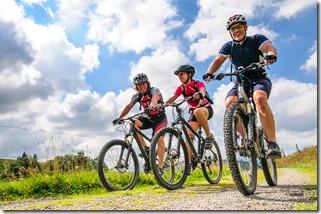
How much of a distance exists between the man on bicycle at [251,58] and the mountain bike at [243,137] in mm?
104

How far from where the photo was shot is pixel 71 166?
7715 mm

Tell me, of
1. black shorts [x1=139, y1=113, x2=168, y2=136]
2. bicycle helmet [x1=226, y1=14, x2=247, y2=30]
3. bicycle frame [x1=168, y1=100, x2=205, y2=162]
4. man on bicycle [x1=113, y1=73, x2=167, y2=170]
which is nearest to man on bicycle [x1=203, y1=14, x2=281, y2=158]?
bicycle helmet [x1=226, y1=14, x2=247, y2=30]

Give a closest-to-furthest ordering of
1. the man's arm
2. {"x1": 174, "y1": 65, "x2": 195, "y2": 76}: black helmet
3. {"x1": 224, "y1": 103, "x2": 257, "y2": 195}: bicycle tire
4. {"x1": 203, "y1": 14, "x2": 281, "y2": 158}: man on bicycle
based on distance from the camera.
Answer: {"x1": 224, "y1": 103, "x2": 257, "y2": 195}: bicycle tire → {"x1": 203, "y1": 14, "x2": 281, "y2": 158}: man on bicycle → the man's arm → {"x1": 174, "y1": 65, "x2": 195, "y2": 76}: black helmet

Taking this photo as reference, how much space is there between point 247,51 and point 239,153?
4.50 feet

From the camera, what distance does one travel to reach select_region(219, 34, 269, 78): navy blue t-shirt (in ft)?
16.0

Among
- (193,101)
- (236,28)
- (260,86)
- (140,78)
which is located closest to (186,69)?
(193,101)

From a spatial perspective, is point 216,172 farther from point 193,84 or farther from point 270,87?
point 270,87

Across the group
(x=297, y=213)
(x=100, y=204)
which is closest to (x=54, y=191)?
(x=100, y=204)

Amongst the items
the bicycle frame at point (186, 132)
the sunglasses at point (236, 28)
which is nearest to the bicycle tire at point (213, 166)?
the bicycle frame at point (186, 132)

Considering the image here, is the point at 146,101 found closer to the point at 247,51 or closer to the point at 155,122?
the point at 155,122

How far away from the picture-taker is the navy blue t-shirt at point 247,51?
4.86 m

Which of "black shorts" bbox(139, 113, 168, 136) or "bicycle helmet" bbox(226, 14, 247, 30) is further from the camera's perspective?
"black shorts" bbox(139, 113, 168, 136)

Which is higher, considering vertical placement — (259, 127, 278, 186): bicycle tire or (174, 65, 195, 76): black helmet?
(174, 65, 195, 76): black helmet

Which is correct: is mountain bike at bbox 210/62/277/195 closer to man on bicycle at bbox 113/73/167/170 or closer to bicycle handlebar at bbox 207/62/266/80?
bicycle handlebar at bbox 207/62/266/80
